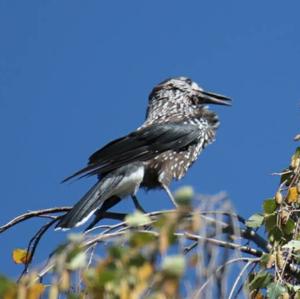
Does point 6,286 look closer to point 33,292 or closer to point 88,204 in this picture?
point 33,292

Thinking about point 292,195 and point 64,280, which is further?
point 292,195

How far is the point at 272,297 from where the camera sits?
3.52m

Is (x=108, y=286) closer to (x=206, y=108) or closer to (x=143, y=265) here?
(x=143, y=265)

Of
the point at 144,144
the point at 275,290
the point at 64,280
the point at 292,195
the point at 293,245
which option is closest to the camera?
the point at 64,280

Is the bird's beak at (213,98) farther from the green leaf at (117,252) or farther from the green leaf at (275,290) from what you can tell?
the green leaf at (117,252)

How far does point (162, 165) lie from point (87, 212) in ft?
3.98

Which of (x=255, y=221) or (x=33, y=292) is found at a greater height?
(x=33, y=292)

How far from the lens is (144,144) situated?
5.85 meters

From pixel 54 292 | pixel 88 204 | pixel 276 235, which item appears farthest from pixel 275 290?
pixel 54 292

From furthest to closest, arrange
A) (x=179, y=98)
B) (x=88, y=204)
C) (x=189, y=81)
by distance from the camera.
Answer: (x=189, y=81) → (x=179, y=98) → (x=88, y=204)

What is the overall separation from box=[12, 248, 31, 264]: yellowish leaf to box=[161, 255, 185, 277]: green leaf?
2.03 metres

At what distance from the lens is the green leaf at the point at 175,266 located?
167cm

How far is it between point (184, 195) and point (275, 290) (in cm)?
184

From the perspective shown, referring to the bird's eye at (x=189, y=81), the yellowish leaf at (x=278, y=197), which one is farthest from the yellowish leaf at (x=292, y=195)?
the bird's eye at (x=189, y=81)
